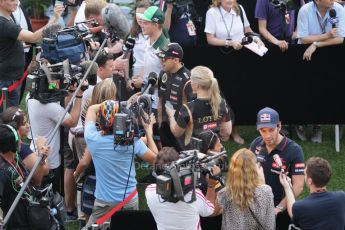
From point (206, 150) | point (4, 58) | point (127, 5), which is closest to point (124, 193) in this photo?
point (206, 150)

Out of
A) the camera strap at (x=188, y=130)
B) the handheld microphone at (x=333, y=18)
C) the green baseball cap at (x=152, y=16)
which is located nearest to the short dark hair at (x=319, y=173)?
the camera strap at (x=188, y=130)

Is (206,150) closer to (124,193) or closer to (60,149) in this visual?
(124,193)

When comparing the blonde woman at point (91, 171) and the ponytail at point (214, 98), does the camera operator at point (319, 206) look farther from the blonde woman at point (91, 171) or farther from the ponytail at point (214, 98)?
the blonde woman at point (91, 171)

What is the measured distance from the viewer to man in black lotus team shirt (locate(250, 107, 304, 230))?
7.18 meters

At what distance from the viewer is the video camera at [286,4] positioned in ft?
36.4

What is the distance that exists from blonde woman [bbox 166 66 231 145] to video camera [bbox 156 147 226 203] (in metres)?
1.83

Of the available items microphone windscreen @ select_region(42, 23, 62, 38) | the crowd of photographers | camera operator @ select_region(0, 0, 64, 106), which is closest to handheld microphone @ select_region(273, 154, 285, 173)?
the crowd of photographers

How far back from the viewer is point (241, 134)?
1136 centimetres

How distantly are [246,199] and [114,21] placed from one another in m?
2.92

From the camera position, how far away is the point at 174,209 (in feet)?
20.9

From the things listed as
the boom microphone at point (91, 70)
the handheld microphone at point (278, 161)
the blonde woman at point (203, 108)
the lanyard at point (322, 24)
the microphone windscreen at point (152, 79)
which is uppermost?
the lanyard at point (322, 24)

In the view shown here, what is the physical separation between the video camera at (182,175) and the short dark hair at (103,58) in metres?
2.83

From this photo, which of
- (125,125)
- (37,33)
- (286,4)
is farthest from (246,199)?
(286,4)

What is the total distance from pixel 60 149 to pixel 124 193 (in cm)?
112
